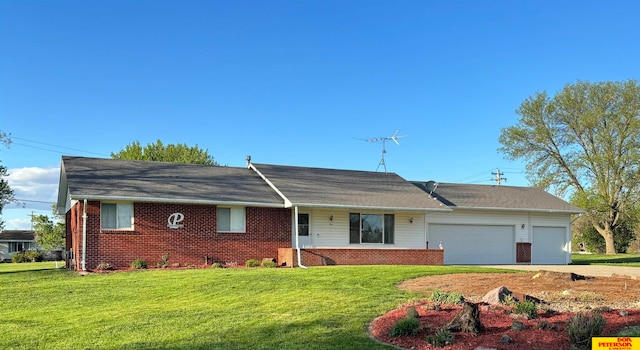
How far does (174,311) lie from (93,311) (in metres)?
1.66

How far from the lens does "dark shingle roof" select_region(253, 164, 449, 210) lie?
23.3m

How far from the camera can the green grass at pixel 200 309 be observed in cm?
850

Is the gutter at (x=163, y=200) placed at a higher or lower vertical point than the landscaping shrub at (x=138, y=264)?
higher

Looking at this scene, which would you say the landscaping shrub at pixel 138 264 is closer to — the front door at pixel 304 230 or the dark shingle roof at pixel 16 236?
the front door at pixel 304 230

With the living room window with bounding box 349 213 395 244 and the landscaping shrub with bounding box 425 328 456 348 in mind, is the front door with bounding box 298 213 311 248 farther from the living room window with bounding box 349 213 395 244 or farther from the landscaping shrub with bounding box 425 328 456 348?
the landscaping shrub with bounding box 425 328 456 348

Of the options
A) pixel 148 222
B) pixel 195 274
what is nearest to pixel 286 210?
pixel 148 222

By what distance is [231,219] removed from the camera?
22141mm

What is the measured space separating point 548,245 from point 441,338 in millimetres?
24402

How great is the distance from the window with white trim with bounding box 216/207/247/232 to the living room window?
4.65 meters

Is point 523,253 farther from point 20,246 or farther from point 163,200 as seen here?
point 20,246

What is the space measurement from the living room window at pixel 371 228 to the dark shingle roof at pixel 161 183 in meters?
3.53

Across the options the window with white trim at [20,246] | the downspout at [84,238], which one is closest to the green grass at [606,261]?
the downspout at [84,238]

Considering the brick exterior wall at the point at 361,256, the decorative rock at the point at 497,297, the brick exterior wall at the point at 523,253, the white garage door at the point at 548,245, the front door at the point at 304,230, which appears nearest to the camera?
the decorative rock at the point at 497,297

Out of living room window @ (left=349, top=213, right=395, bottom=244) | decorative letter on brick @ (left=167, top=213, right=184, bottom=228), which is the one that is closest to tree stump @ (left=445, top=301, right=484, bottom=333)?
decorative letter on brick @ (left=167, top=213, right=184, bottom=228)
